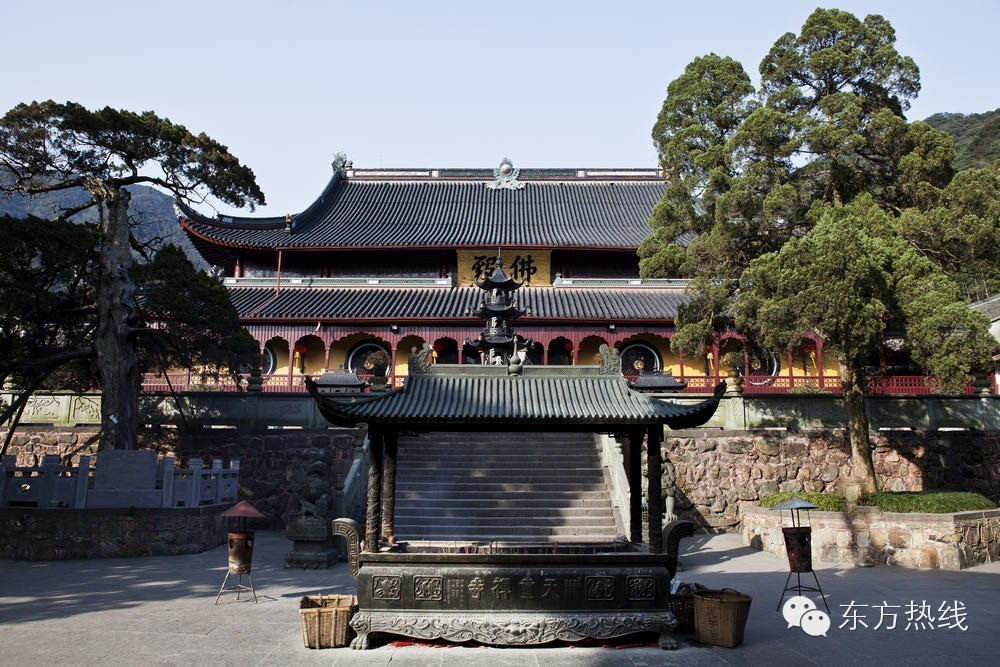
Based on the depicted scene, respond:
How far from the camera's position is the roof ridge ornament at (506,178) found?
36.5 m

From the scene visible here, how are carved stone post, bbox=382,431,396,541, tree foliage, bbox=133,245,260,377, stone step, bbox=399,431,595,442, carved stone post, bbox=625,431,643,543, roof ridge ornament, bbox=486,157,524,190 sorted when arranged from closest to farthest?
carved stone post, bbox=382,431,396,541 → carved stone post, bbox=625,431,643,543 → tree foliage, bbox=133,245,260,377 → stone step, bbox=399,431,595,442 → roof ridge ornament, bbox=486,157,524,190

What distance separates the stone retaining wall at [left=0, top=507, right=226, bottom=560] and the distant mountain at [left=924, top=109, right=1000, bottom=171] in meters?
66.3

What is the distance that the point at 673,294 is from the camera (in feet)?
92.3

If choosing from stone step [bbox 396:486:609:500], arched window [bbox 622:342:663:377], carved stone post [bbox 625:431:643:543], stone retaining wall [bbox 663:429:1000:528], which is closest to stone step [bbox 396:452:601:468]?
stone step [bbox 396:486:609:500]

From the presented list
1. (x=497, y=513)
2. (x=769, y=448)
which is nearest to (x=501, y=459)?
(x=497, y=513)

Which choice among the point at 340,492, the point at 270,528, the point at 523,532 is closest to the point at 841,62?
the point at 523,532

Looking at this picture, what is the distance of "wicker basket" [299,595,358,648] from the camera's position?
8094 mm

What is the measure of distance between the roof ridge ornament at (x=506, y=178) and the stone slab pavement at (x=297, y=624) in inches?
1058

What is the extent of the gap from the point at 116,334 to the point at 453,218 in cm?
1940

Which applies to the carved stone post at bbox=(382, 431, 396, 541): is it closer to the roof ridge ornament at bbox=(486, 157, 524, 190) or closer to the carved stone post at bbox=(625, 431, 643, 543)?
the carved stone post at bbox=(625, 431, 643, 543)

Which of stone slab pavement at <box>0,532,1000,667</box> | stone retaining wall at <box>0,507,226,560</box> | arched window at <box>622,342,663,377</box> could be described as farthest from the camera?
arched window at <box>622,342,663,377</box>

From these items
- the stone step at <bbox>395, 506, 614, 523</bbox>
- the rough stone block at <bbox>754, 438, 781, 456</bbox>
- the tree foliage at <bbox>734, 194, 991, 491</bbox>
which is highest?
the tree foliage at <bbox>734, 194, 991, 491</bbox>

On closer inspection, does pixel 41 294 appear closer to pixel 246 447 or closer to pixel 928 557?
pixel 246 447

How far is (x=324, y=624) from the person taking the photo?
8148 millimetres
